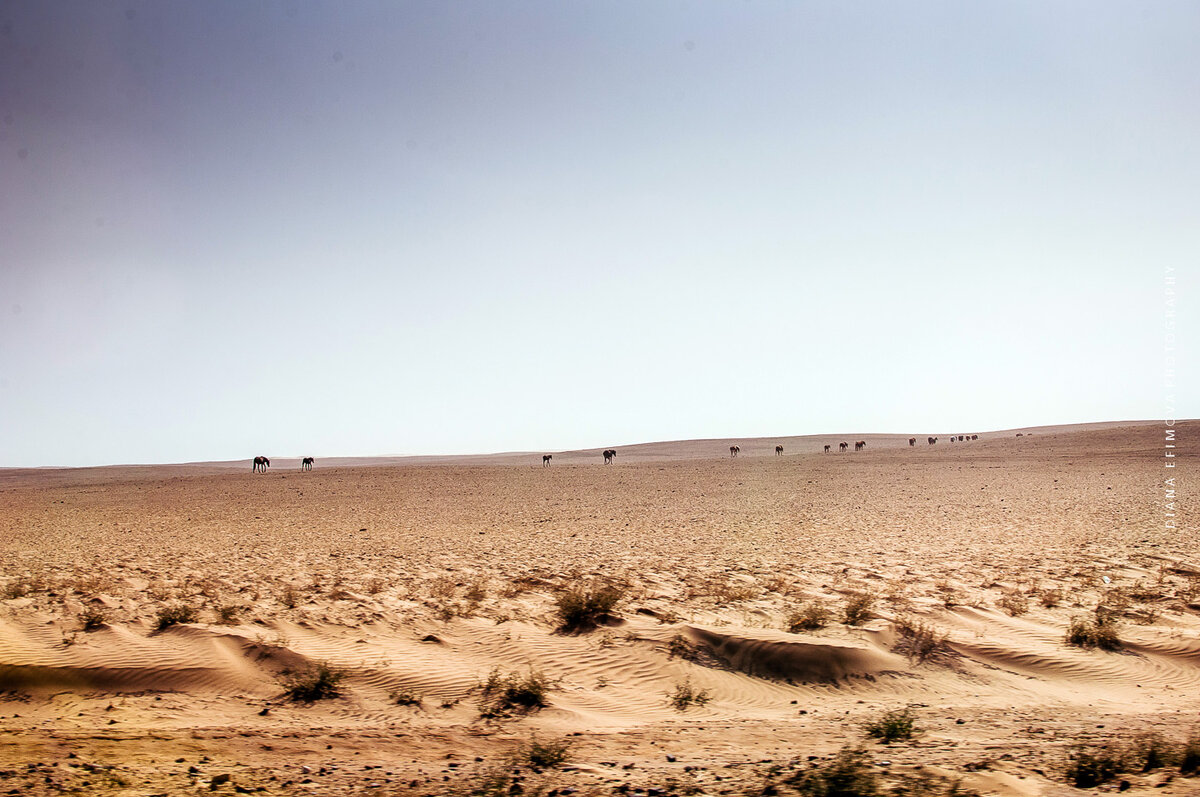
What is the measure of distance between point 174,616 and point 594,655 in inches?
263

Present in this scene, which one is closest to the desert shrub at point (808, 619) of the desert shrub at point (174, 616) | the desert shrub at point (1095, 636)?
the desert shrub at point (1095, 636)

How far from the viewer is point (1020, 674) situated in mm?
9234

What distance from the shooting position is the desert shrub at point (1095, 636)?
1008 centimetres

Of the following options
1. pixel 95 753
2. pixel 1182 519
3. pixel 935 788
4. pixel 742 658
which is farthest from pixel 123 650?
pixel 1182 519

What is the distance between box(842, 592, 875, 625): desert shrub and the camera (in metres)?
11.3

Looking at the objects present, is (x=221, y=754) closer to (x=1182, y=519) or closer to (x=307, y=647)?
(x=307, y=647)

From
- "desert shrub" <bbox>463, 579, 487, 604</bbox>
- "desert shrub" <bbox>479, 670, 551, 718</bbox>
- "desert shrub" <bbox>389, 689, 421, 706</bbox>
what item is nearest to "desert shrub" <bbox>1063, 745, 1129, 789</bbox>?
"desert shrub" <bbox>479, 670, 551, 718</bbox>

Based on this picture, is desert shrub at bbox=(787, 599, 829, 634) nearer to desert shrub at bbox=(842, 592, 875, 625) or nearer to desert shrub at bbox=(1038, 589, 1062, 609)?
desert shrub at bbox=(842, 592, 875, 625)

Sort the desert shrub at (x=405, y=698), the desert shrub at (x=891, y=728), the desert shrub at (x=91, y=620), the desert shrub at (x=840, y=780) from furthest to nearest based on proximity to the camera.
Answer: the desert shrub at (x=91, y=620) < the desert shrub at (x=405, y=698) < the desert shrub at (x=891, y=728) < the desert shrub at (x=840, y=780)

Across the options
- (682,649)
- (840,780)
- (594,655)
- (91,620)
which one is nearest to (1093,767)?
(840,780)

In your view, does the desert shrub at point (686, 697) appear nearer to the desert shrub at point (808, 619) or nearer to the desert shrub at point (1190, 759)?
the desert shrub at point (808, 619)

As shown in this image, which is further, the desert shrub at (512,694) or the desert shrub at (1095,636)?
the desert shrub at (1095,636)

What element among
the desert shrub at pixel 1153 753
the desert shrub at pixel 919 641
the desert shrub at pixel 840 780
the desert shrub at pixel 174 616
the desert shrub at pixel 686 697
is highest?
the desert shrub at pixel 174 616

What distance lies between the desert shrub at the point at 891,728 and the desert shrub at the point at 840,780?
0.78 meters
